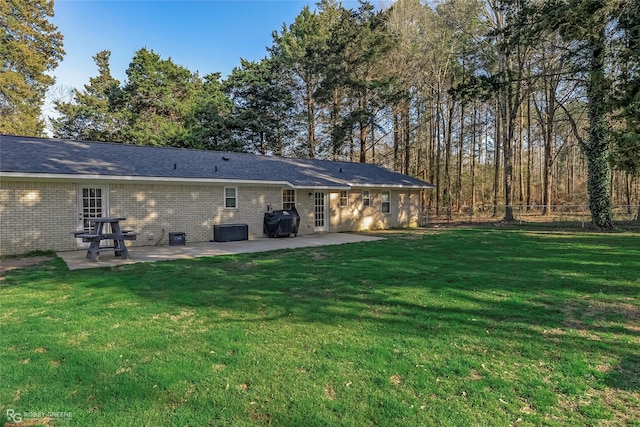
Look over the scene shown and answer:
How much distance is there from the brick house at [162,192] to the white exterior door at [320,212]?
5cm

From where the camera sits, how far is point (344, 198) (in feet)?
55.0

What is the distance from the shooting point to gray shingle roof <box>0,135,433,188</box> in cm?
1042

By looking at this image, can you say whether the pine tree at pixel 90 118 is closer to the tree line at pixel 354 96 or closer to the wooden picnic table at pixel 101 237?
the tree line at pixel 354 96

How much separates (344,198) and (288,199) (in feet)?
9.85

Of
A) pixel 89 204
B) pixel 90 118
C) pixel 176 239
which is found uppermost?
pixel 90 118

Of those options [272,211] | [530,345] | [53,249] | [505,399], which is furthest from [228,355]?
[272,211]

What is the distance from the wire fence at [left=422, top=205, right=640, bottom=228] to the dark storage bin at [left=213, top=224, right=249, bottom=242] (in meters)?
11.3

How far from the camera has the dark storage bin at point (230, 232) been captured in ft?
41.7

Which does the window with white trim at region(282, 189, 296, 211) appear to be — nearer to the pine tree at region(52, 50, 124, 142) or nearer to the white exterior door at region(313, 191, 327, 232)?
the white exterior door at region(313, 191, 327, 232)

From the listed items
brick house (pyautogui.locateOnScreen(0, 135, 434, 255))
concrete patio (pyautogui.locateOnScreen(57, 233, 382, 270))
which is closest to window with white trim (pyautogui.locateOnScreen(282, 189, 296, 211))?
brick house (pyautogui.locateOnScreen(0, 135, 434, 255))

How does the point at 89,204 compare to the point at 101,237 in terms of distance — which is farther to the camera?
the point at 89,204

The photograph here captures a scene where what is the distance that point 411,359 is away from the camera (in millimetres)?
3266

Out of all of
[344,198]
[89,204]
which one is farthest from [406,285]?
[344,198]

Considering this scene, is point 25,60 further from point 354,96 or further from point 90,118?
point 354,96
